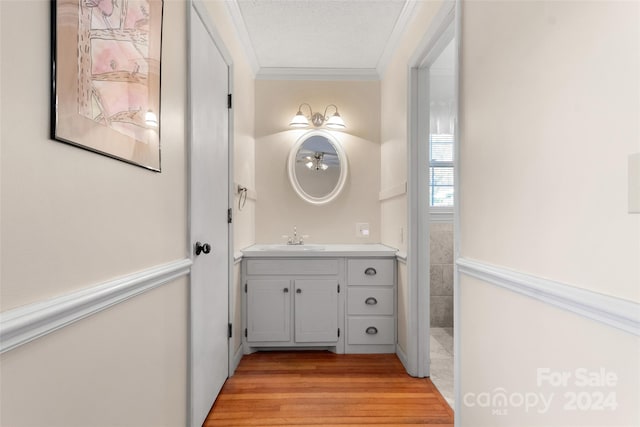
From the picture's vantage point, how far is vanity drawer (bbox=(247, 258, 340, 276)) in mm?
2869

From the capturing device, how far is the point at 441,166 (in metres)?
3.59

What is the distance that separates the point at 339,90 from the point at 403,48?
935 millimetres

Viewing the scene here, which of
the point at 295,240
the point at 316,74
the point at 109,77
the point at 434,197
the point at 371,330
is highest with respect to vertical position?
the point at 316,74

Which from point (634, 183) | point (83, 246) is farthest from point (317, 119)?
point (634, 183)

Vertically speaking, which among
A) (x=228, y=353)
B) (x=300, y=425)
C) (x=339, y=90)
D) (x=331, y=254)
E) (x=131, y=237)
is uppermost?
(x=339, y=90)

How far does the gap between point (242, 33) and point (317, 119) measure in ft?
3.38

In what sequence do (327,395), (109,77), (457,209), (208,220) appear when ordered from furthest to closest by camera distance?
(327,395) → (208,220) → (457,209) → (109,77)

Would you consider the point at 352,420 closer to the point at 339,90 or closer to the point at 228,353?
the point at 228,353

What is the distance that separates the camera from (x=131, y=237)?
1.16m

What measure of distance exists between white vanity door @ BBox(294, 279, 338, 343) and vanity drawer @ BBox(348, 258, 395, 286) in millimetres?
174

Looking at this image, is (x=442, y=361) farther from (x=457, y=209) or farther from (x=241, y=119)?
(x=241, y=119)

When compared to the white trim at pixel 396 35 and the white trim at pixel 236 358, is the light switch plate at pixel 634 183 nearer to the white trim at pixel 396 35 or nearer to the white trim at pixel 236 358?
the white trim at pixel 396 35

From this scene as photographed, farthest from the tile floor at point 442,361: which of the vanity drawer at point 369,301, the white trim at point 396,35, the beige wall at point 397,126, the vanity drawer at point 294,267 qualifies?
the white trim at point 396,35

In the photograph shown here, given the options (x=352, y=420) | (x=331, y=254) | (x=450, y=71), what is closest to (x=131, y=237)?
(x=352, y=420)
